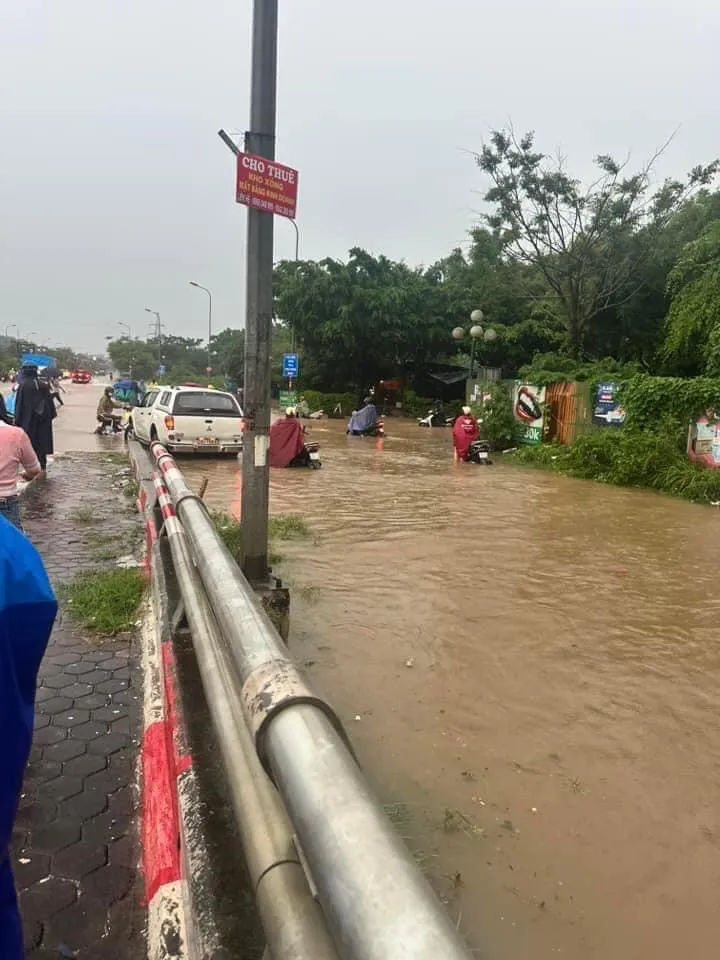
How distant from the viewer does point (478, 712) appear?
13.4 ft

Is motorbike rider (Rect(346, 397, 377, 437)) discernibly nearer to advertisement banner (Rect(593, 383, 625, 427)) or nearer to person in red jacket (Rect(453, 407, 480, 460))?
person in red jacket (Rect(453, 407, 480, 460))

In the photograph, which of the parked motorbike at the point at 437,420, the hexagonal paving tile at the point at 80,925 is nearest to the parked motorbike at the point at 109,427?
the parked motorbike at the point at 437,420

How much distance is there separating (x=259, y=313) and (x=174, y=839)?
3.08 metres

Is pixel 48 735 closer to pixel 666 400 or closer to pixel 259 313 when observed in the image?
pixel 259 313

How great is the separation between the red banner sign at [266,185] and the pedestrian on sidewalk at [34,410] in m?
6.81

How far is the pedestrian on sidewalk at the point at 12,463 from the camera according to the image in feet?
15.7

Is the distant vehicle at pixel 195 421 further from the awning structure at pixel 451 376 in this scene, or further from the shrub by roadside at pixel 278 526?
the awning structure at pixel 451 376

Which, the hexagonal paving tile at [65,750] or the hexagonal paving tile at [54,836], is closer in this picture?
the hexagonal paving tile at [54,836]

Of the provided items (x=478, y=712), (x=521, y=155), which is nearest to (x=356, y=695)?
(x=478, y=712)

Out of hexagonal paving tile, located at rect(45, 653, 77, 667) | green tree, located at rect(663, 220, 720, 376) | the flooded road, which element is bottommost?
the flooded road

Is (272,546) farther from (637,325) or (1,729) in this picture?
(637,325)

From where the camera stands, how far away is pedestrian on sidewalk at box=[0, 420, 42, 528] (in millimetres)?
4785

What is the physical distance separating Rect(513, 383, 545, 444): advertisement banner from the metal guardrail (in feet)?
58.2

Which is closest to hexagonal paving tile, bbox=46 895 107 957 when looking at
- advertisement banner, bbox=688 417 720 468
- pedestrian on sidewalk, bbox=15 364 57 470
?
pedestrian on sidewalk, bbox=15 364 57 470
